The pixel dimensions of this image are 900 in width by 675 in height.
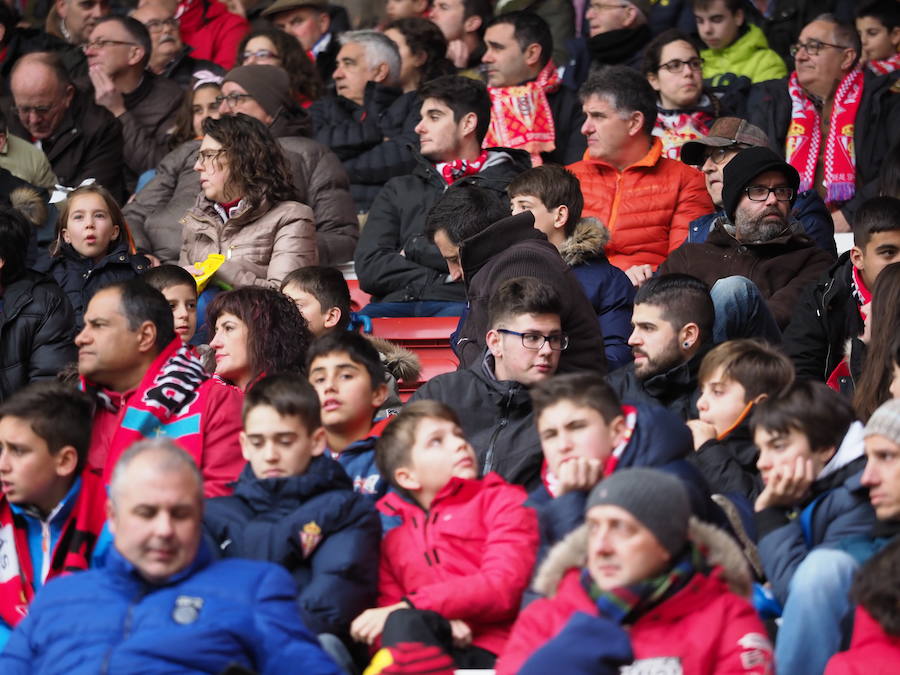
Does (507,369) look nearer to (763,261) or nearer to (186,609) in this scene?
(763,261)

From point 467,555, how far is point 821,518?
3.50 feet

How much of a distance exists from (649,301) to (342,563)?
81.4 inches

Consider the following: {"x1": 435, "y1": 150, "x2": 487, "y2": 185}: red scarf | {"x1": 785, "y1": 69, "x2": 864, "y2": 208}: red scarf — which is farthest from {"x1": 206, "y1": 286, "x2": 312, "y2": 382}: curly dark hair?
{"x1": 785, "y1": 69, "x2": 864, "y2": 208}: red scarf

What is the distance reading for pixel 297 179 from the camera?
9008 mm

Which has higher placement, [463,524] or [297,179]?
[297,179]

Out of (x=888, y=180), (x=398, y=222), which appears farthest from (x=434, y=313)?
(x=888, y=180)

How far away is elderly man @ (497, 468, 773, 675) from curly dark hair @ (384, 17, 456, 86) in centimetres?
640

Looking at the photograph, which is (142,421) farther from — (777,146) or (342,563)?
(777,146)

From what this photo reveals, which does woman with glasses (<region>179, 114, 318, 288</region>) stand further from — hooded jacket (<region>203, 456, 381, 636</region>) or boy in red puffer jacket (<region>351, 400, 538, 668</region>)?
hooded jacket (<region>203, 456, 381, 636</region>)

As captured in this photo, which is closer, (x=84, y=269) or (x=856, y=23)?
(x=84, y=269)

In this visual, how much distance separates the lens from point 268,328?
6.53 meters

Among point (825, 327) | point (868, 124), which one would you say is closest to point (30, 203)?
point (825, 327)

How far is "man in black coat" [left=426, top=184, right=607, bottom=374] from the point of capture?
671 cm

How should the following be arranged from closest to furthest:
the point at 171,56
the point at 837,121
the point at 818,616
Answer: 1. the point at 818,616
2. the point at 837,121
3. the point at 171,56
